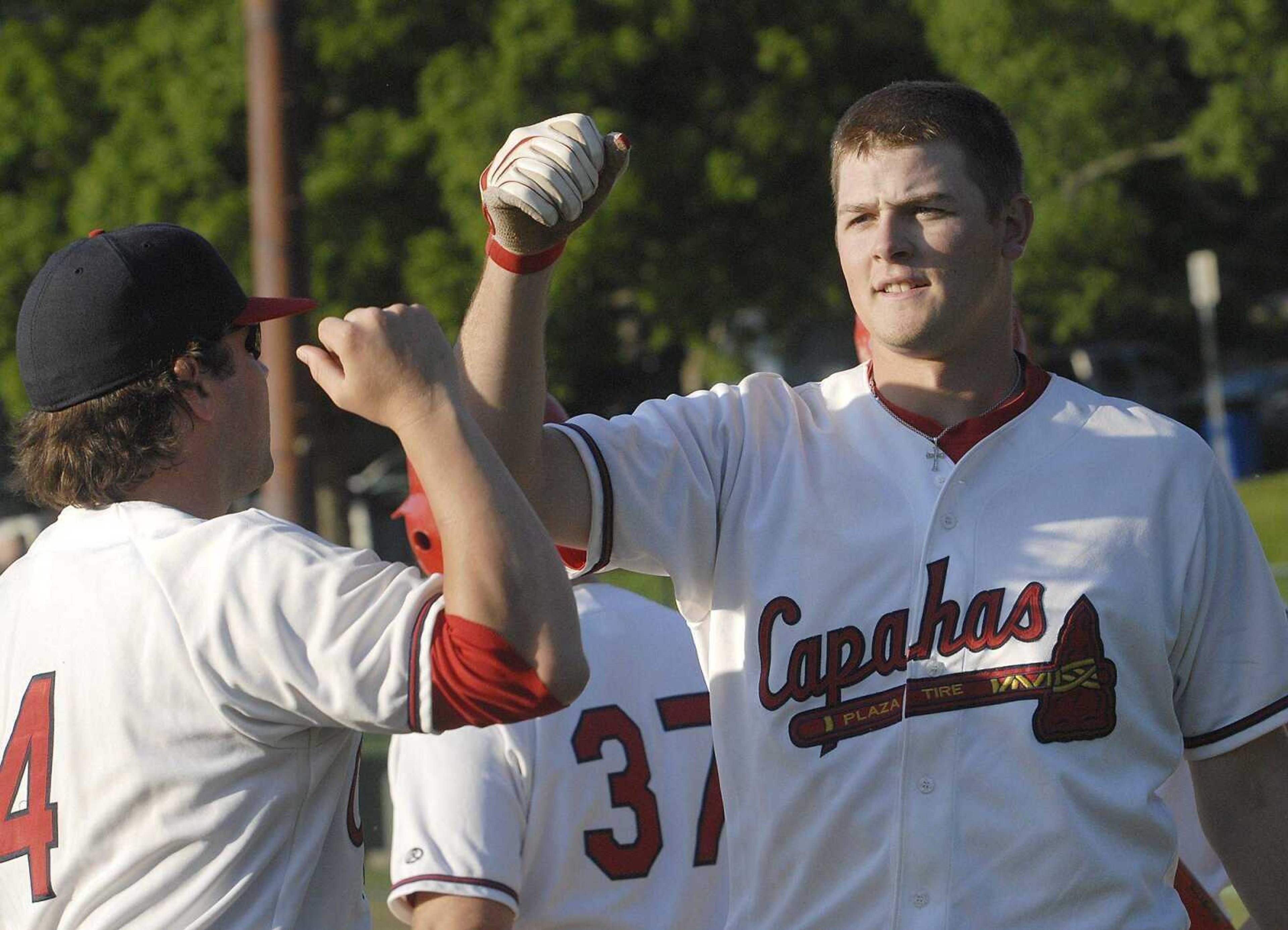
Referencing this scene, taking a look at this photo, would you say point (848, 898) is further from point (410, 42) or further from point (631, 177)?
point (410, 42)

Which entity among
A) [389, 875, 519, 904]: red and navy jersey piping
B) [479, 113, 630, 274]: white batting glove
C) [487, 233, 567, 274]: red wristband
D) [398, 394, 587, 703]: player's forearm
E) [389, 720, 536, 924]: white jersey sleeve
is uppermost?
[479, 113, 630, 274]: white batting glove

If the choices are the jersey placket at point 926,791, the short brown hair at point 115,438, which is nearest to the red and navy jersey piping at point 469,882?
the jersey placket at point 926,791

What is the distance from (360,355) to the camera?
7.07 ft

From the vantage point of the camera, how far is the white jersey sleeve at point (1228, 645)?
2.60 m

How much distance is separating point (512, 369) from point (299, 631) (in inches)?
19.2

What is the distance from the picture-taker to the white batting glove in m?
2.20

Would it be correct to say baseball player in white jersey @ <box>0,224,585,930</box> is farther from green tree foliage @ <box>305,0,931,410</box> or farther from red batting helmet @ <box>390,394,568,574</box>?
green tree foliage @ <box>305,0,931,410</box>

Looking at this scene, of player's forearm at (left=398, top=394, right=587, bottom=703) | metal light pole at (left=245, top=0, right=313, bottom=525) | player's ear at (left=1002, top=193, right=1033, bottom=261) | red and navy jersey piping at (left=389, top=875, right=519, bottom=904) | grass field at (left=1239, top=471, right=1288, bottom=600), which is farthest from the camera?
grass field at (left=1239, top=471, right=1288, bottom=600)

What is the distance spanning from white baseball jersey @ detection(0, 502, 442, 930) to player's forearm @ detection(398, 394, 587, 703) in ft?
0.41

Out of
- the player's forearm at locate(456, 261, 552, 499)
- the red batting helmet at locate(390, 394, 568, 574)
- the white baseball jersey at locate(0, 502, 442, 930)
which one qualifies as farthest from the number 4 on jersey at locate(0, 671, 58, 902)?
the red batting helmet at locate(390, 394, 568, 574)

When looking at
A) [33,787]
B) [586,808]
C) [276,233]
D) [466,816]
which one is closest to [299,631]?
[33,787]

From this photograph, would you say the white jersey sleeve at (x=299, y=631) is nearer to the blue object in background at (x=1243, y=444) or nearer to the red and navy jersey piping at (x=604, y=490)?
the red and navy jersey piping at (x=604, y=490)

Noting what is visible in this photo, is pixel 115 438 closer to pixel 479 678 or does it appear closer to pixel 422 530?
pixel 479 678

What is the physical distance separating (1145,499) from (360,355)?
1.28 meters
